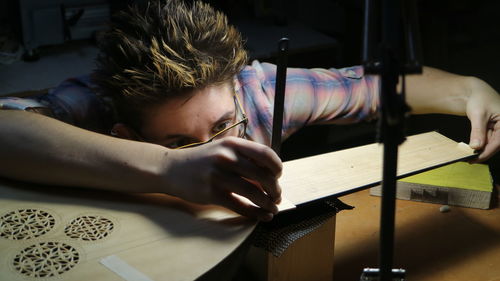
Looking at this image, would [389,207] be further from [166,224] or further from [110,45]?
[110,45]

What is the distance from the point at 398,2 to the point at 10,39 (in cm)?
207

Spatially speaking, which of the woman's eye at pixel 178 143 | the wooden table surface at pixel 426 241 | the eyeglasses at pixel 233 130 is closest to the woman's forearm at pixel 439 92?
the wooden table surface at pixel 426 241

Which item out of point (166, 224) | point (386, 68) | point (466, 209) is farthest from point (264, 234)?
point (466, 209)

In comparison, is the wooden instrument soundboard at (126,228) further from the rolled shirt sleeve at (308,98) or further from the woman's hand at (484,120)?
the rolled shirt sleeve at (308,98)

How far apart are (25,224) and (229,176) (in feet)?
1.08

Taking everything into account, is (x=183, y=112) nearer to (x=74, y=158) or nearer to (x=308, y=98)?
(x=74, y=158)

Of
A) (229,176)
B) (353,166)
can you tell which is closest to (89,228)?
(229,176)

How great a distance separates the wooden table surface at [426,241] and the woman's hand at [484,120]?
17 cm

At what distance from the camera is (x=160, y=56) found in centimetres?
115

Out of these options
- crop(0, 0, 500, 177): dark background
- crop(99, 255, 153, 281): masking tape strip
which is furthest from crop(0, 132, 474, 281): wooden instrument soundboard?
crop(0, 0, 500, 177): dark background

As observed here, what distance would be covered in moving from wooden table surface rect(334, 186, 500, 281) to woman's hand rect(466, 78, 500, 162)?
17 centimetres

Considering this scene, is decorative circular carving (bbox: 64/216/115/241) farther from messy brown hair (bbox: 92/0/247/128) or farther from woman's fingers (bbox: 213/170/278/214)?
messy brown hair (bbox: 92/0/247/128)

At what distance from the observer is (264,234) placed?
985 millimetres

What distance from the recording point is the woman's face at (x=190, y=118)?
1142mm
